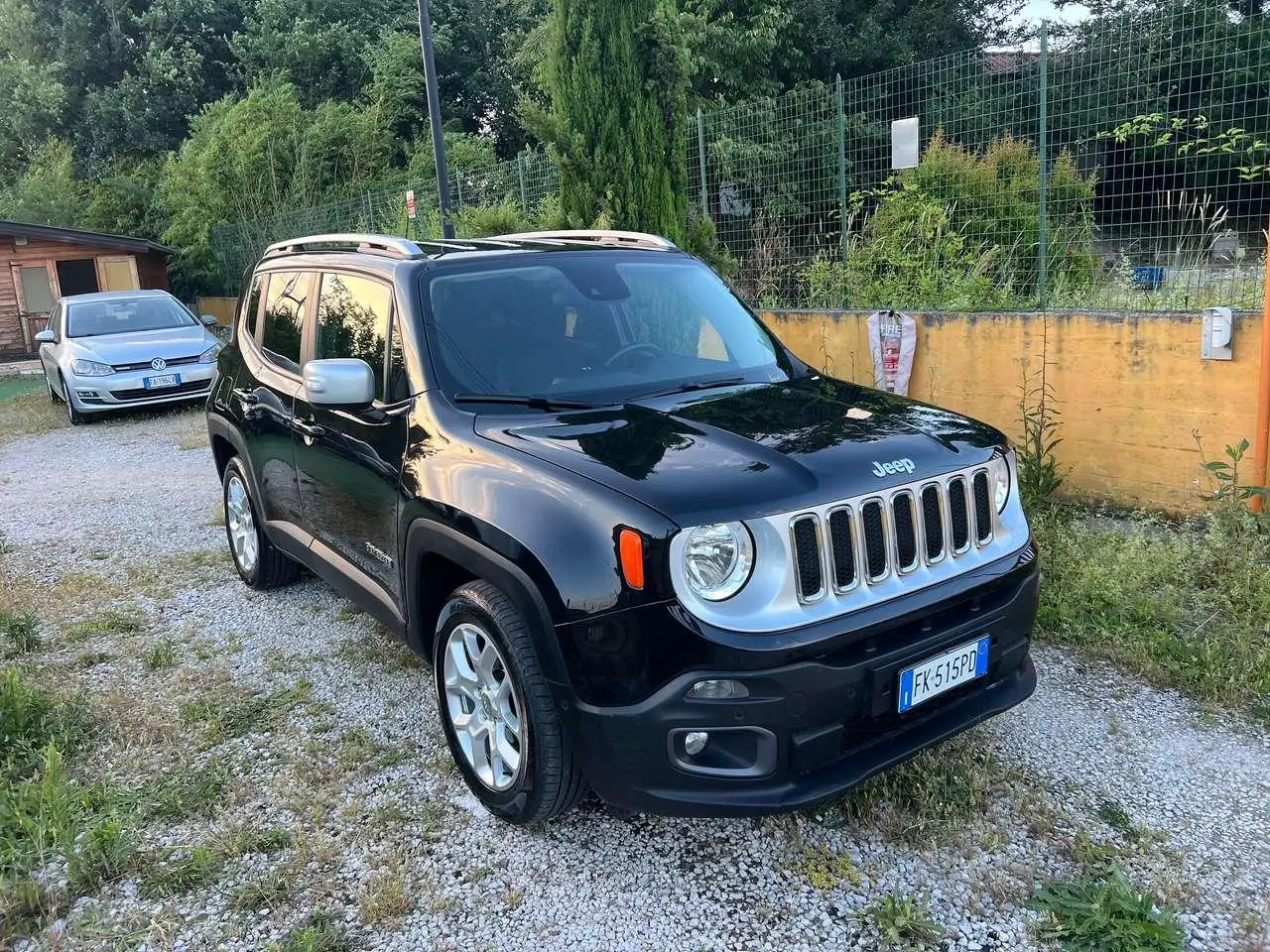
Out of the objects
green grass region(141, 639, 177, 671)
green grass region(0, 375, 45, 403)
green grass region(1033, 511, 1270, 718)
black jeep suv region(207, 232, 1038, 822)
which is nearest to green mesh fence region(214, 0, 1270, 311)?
green grass region(1033, 511, 1270, 718)

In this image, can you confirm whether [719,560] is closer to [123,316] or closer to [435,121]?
[435,121]

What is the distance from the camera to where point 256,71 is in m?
28.5

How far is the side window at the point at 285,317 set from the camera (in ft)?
14.7

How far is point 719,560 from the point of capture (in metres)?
2.57

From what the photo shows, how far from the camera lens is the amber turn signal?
251 centimetres

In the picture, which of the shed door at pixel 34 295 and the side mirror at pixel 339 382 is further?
the shed door at pixel 34 295

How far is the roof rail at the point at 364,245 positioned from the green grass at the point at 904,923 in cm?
288

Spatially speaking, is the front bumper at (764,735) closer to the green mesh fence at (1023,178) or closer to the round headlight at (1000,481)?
the round headlight at (1000,481)

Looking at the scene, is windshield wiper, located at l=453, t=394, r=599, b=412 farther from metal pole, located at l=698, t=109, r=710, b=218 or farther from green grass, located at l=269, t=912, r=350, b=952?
metal pole, located at l=698, t=109, r=710, b=218

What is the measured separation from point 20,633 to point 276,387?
73.8 inches

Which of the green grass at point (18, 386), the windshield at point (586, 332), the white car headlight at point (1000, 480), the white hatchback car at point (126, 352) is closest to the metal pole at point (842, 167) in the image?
the windshield at point (586, 332)

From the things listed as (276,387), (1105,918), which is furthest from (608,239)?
(1105,918)

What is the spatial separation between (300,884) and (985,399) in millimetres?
5421

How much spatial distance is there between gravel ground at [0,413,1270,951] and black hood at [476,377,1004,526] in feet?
3.80
